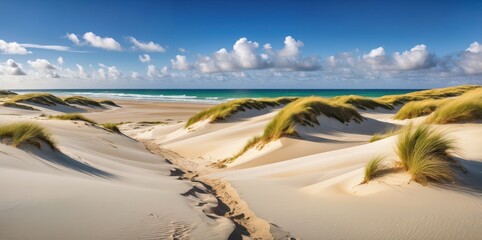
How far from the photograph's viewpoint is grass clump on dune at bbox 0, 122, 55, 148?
17.7 ft

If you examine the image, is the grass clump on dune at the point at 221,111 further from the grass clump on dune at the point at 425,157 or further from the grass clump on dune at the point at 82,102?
the grass clump on dune at the point at 82,102

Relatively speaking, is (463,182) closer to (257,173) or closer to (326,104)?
(257,173)

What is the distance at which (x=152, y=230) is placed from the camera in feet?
9.60

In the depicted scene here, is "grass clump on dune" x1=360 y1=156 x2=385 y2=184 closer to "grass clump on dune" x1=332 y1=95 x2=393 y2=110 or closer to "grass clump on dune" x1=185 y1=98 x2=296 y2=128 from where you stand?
"grass clump on dune" x1=185 y1=98 x2=296 y2=128

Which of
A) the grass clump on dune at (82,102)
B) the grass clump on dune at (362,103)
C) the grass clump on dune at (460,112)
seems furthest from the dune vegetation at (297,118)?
the grass clump on dune at (82,102)

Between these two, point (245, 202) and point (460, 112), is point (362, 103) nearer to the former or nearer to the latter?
point (460, 112)

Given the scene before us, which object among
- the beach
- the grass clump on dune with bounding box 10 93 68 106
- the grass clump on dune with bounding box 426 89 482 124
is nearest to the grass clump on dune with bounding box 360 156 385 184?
the beach

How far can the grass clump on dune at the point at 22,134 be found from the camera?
5400 millimetres

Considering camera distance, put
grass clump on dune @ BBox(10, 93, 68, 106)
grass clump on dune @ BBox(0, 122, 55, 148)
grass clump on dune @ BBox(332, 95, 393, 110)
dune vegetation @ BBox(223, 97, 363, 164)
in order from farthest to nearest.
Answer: grass clump on dune @ BBox(10, 93, 68, 106) < grass clump on dune @ BBox(332, 95, 393, 110) < dune vegetation @ BBox(223, 97, 363, 164) < grass clump on dune @ BBox(0, 122, 55, 148)

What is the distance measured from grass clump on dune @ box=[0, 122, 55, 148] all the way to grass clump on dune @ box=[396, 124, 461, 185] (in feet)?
17.3

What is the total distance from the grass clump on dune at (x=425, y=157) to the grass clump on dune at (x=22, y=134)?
17.3 ft

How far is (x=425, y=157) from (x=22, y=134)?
5.64m

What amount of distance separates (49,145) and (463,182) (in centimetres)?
584

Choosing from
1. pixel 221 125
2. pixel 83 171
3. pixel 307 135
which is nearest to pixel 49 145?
Answer: pixel 83 171
